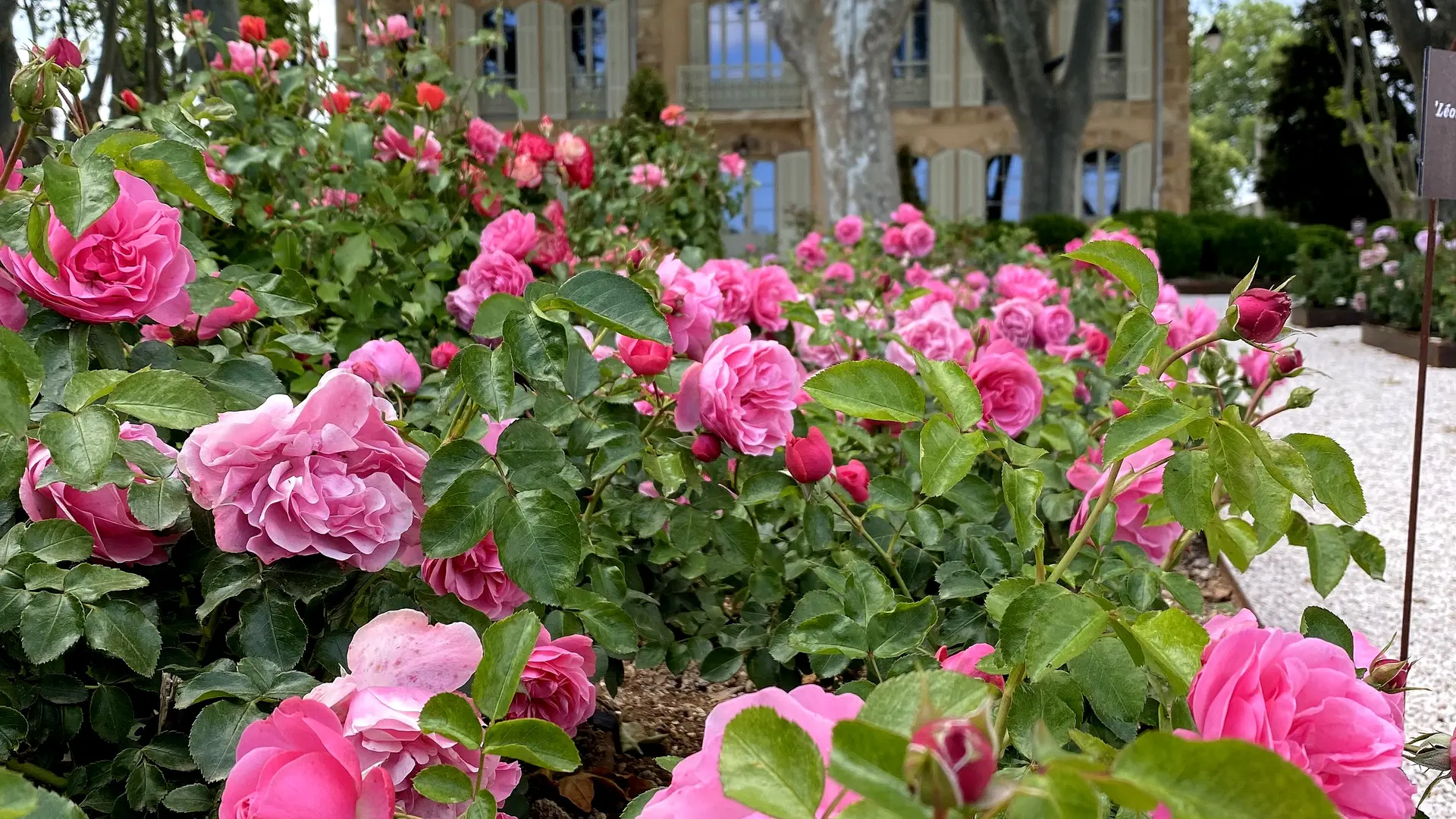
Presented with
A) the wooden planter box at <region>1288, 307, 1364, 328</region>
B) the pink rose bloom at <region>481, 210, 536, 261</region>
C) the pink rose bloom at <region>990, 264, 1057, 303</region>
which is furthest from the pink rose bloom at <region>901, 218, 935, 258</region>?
the wooden planter box at <region>1288, 307, 1364, 328</region>

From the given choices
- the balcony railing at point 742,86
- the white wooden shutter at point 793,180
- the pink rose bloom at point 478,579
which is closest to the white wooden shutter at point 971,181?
the white wooden shutter at point 793,180

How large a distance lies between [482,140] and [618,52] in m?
15.9

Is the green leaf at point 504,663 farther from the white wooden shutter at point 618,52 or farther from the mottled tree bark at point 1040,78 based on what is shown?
the white wooden shutter at point 618,52

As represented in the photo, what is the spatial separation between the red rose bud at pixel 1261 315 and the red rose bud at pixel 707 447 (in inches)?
19.0

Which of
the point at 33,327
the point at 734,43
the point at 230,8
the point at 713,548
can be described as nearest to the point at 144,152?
the point at 33,327

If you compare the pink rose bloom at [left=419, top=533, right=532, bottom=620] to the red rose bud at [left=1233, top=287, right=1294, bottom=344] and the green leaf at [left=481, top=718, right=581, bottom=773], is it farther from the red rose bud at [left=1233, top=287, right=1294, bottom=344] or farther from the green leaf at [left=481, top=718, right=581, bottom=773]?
the red rose bud at [left=1233, top=287, right=1294, bottom=344]

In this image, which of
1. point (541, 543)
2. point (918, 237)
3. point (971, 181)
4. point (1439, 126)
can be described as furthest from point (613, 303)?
point (971, 181)

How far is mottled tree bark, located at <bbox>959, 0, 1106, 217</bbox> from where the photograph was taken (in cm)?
1136

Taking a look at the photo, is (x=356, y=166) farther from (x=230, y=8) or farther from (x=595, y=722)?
(x=230, y=8)

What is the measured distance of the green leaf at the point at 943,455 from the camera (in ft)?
2.72

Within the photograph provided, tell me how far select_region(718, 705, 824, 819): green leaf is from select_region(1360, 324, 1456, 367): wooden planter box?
6306 mm

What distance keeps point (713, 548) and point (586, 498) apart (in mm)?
162

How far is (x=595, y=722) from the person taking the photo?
1.55 meters

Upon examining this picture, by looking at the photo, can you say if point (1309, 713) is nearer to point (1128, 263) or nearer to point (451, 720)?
point (1128, 263)
